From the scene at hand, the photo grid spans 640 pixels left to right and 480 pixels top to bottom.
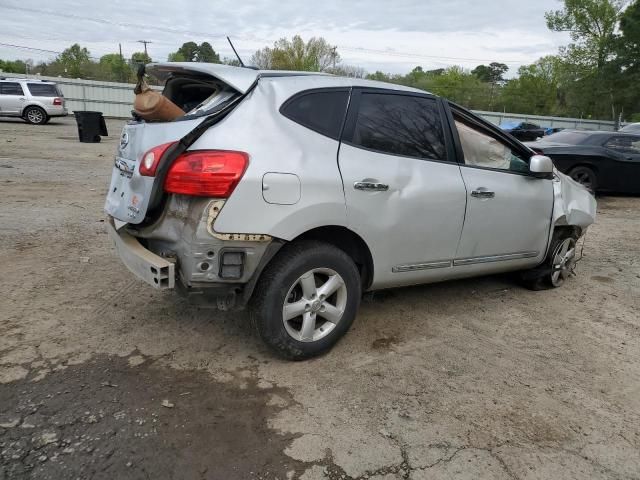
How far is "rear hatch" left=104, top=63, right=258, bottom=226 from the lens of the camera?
119 inches

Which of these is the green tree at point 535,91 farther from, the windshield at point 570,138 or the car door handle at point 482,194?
the car door handle at point 482,194

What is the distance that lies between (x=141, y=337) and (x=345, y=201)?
5.54ft

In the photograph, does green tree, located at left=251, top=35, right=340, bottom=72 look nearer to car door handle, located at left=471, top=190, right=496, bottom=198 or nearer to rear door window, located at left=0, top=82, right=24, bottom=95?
rear door window, located at left=0, top=82, right=24, bottom=95

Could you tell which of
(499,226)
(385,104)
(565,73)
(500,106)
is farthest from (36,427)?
(500,106)

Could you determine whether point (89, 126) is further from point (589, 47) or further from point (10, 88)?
point (589, 47)

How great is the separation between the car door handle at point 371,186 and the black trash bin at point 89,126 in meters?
15.8

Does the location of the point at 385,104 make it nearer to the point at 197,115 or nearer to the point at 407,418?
the point at 197,115

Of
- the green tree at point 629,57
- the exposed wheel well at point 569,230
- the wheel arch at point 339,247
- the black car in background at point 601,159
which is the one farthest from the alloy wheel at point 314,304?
the green tree at point 629,57

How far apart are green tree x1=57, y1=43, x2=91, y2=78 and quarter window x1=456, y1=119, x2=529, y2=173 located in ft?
232

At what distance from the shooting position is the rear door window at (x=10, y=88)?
21.3m

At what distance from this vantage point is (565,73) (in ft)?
165

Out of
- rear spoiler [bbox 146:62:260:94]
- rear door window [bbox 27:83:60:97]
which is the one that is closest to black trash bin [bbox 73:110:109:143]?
rear door window [bbox 27:83:60:97]

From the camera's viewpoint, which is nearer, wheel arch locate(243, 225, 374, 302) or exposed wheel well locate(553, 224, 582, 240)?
wheel arch locate(243, 225, 374, 302)

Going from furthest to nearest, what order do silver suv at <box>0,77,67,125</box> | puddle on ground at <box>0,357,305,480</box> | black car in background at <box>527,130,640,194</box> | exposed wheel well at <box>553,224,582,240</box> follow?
silver suv at <box>0,77,67,125</box> → black car in background at <box>527,130,640,194</box> → exposed wheel well at <box>553,224,582,240</box> → puddle on ground at <box>0,357,305,480</box>
